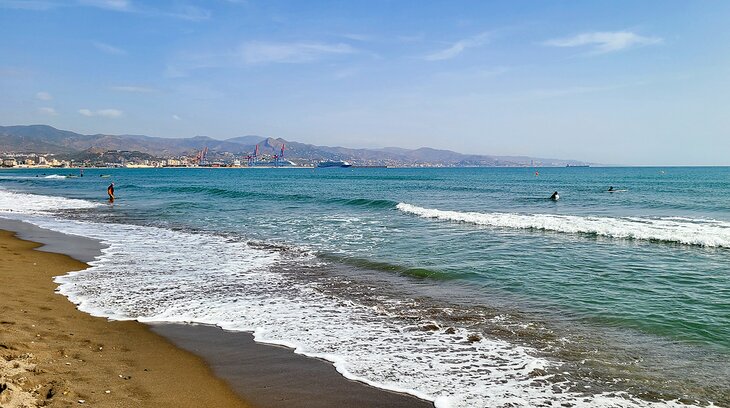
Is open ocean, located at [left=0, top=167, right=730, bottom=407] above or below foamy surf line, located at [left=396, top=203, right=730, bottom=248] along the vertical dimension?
below

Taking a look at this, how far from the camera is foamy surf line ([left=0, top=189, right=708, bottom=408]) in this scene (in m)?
5.91

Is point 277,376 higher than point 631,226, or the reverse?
point 631,226

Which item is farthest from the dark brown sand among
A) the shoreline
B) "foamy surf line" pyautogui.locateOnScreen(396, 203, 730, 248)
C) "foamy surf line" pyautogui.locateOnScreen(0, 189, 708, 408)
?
"foamy surf line" pyautogui.locateOnScreen(396, 203, 730, 248)

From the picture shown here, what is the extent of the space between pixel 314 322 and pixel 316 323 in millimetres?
69

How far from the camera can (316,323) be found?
28.5 feet

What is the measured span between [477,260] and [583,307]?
510cm

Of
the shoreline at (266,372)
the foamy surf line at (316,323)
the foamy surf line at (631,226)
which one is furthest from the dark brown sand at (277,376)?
the foamy surf line at (631,226)

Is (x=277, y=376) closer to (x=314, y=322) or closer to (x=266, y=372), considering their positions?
(x=266, y=372)

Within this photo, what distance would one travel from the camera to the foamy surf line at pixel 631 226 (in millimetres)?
18391

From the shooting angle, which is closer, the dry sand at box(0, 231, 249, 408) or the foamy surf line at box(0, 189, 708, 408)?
the dry sand at box(0, 231, 249, 408)

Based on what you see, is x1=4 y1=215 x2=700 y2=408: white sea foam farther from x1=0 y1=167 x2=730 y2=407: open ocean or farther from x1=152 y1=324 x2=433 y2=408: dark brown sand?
x1=152 y1=324 x2=433 y2=408: dark brown sand

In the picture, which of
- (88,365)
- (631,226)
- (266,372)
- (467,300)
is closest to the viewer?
(88,365)

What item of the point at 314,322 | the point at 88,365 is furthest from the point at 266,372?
the point at 314,322

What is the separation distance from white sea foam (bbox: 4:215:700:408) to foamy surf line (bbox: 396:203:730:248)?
13.4 m
